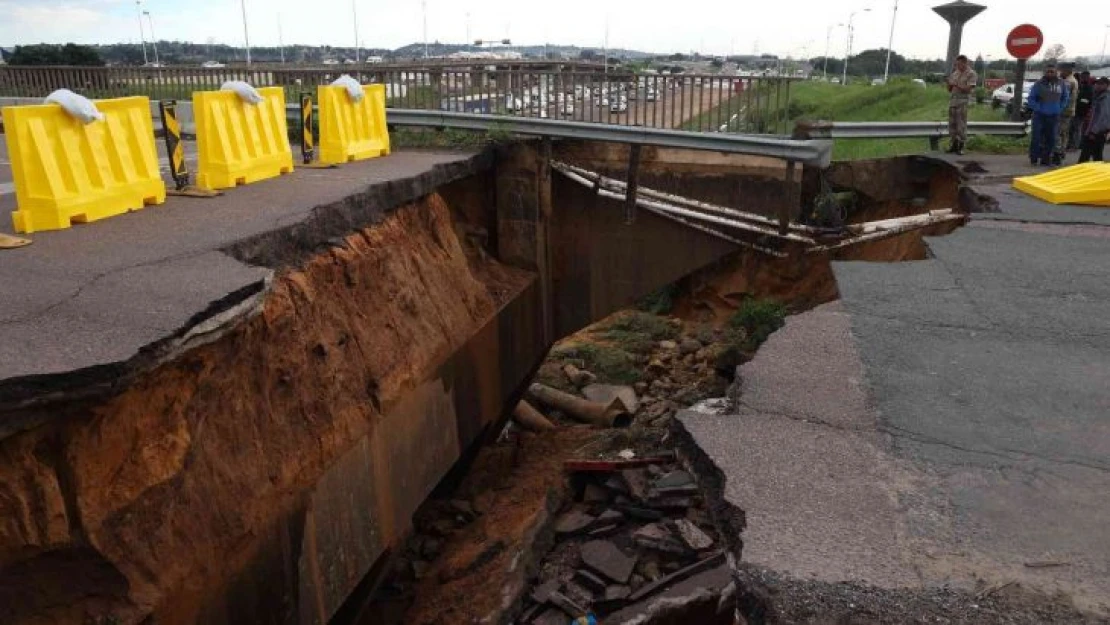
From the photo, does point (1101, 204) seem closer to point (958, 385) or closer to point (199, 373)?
point (958, 385)

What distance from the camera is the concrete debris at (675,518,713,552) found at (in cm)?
Result: 616

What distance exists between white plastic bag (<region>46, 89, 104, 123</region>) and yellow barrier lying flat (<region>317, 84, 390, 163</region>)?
3.08 meters

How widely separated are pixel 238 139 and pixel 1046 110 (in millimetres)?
10660

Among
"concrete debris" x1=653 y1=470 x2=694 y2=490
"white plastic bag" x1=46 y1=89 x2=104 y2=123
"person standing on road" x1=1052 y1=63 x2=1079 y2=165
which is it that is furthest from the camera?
"person standing on road" x1=1052 y1=63 x2=1079 y2=165

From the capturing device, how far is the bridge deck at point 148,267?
3990 millimetres

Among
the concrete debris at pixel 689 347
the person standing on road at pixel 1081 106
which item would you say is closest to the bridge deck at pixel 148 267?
the concrete debris at pixel 689 347

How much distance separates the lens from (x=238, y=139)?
27.0 ft

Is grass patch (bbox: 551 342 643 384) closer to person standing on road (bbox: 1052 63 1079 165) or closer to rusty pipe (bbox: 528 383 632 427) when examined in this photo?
rusty pipe (bbox: 528 383 632 427)

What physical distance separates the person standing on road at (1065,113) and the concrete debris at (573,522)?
9476 millimetres

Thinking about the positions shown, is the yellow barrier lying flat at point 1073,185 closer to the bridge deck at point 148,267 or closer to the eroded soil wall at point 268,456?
the eroded soil wall at point 268,456

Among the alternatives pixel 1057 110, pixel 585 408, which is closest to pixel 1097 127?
pixel 1057 110

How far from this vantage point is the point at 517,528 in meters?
8.09

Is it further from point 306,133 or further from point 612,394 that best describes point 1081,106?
point 306,133

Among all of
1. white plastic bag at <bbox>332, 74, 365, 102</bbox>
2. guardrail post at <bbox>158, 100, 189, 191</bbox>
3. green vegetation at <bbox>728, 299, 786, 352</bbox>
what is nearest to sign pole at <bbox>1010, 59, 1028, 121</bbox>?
green vegetation at <bbox>728, 299, 786, 352</bbox>
